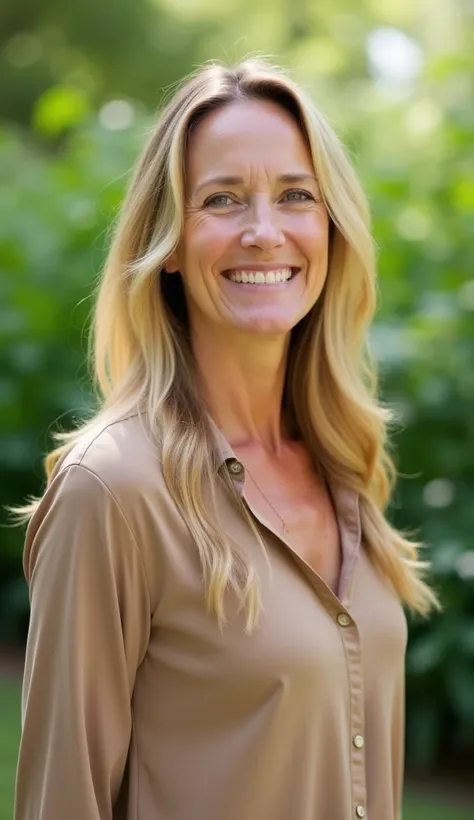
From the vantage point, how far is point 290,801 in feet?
7.64

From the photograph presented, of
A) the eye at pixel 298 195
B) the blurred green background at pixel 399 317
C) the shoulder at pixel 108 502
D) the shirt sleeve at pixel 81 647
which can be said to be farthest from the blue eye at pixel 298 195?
the blurred green background at pixel 399 317

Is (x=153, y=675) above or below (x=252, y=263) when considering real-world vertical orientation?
below

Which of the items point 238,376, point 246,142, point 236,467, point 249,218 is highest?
point 246,142

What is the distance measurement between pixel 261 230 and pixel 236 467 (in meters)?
0.47

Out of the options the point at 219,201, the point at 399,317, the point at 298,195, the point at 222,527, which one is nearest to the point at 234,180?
Result: the point at 219,201

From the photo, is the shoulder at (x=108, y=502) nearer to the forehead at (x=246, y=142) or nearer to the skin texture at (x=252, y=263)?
the skin texture at (x=252, y=263)

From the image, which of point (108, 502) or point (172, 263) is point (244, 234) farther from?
point (108, 502)

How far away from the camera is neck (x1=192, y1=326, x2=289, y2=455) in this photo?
2668 mm

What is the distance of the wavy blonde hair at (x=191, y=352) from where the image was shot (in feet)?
7.81

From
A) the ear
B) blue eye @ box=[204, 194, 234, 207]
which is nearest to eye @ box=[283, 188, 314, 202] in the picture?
blue eye @ box=[204, 194, 234, 207]

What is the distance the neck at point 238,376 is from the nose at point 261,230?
0.67ft

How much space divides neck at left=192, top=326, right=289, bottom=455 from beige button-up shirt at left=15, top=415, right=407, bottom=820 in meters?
0.31

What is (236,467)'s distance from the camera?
2475mm

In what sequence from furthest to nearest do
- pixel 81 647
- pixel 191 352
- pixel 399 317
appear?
pixel 399 317 < pixel 191 352 < pixel 81 647
